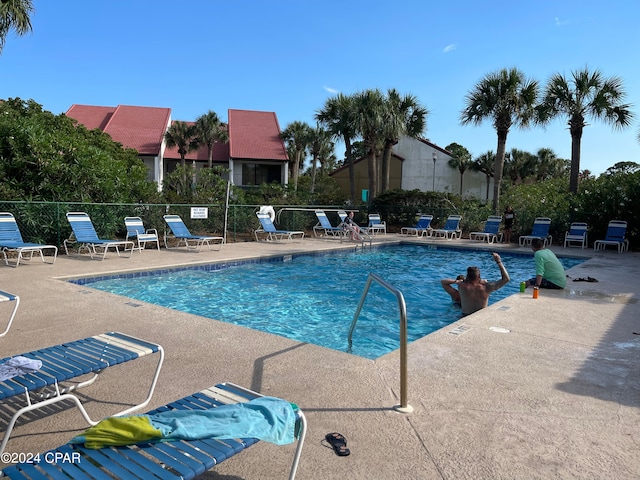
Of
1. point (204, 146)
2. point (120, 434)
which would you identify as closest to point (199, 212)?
point (120, 434)

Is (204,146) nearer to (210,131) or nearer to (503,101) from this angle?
(210,131)

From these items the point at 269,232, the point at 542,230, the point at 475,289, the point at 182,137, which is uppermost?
the point at 182,137

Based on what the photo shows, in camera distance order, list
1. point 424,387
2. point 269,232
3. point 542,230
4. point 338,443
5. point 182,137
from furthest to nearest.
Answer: point 182,137 < point 542,230 < point 269,232 < point 424,387 < point 338,443

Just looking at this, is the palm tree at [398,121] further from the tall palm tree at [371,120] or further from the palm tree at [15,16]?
the palm tree at [15,16]

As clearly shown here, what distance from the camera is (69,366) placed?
290 cm

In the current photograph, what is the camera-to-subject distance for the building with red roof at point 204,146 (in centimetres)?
3178

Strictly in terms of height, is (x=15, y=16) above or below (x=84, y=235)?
above

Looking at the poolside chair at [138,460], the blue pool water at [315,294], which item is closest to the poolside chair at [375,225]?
the blue pool water at [315,294]

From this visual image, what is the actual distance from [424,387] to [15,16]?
16447mm

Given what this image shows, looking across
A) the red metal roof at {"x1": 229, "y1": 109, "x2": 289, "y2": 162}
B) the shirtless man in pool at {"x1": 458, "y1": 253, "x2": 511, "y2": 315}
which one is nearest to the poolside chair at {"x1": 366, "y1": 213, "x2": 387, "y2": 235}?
the shirtless man in pool at {"x1": 458, "y1": 253, "x2": 511, "y2": 315}

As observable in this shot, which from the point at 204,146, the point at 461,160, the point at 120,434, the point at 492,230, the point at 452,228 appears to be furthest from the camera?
the point at 461,160

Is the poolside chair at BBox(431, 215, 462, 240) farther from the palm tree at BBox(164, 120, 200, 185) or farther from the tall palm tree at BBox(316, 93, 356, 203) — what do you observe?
the palm tree at BBox(164, 120, 200, 185)

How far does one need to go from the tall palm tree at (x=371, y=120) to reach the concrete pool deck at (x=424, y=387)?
18692 mm

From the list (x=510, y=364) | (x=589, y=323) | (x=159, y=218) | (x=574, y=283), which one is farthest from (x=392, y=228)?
(x=510, y=364)
